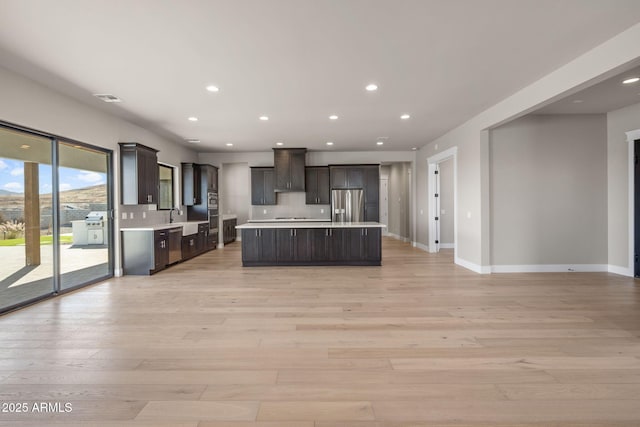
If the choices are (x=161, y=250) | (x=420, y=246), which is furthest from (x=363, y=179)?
(x=161, y=250)

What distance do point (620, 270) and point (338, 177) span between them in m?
6.04

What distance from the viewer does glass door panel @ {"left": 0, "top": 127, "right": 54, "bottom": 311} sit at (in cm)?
364

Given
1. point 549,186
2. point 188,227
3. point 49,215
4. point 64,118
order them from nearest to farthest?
point 49,215
point 64,118
point 549,186
point 188,227

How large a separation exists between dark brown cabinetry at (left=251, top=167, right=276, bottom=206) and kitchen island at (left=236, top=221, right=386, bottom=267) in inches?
110

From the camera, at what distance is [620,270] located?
5.19m

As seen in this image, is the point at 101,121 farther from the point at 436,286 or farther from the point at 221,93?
the point at 436,286

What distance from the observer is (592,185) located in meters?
5.38

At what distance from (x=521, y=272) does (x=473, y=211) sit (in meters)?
1.34

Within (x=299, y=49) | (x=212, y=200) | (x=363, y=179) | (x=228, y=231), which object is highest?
(x=299, y=49)

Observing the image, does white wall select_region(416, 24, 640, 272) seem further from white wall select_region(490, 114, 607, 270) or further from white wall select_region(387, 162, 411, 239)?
white wall select_region(387, 162, 411, 239)

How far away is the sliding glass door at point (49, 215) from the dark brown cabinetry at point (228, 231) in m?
4.07

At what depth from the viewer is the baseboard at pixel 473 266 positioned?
5.32 m

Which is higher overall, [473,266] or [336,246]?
[336,246]

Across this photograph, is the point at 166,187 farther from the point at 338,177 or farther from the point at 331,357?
the point at 331,357
